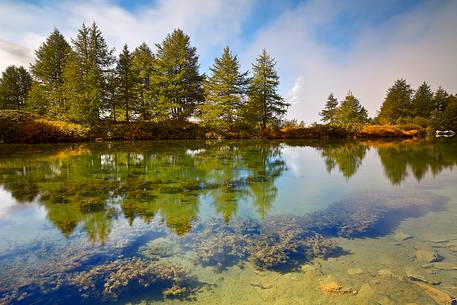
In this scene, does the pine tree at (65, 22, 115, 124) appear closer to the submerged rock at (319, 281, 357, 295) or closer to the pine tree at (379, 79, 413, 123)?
the submerged rock at (319, 281, 357, 295)

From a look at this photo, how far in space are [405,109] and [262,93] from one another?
38819 mm

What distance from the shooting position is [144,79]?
41.5m

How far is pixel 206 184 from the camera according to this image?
11172 mm

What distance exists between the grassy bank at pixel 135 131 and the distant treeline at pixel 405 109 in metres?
8.99

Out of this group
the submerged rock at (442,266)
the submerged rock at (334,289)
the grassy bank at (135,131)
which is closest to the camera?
the submerged rock at (334,289)

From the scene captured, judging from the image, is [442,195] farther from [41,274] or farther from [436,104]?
[436,104]

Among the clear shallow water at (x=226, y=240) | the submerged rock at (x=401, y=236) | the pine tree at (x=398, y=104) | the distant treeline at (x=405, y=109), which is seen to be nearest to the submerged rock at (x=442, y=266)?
the clear shallow water at (x=226, y=240)

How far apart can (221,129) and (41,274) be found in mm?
36050

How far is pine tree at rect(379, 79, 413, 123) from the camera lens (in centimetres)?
6253

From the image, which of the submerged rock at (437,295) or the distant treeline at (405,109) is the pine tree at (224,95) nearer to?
the distant treeline at (405,109)

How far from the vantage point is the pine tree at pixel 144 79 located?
3788 centimetres

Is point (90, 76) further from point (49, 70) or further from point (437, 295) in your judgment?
point (437, 295)

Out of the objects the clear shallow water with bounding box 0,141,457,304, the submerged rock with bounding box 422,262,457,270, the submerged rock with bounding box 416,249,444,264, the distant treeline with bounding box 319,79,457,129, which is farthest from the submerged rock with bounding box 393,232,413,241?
the distant treeline with bounding box 319,79,457,129

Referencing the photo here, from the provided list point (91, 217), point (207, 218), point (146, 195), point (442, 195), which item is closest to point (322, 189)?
point (442, 195)
